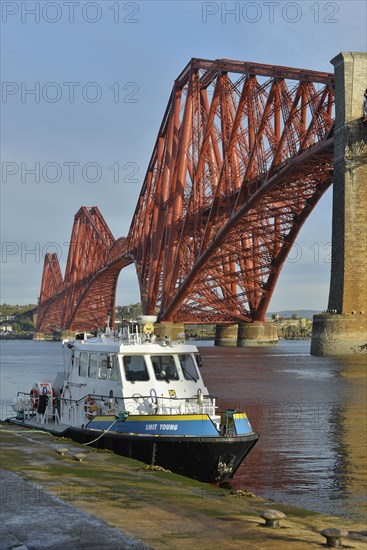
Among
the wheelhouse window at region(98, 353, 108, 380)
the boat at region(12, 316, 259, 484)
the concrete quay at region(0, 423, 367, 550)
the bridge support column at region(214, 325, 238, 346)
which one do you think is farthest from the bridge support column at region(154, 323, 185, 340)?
the concrete quay at region(0, 423, 367, 550)

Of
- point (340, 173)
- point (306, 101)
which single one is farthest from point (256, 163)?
point (340, 173)

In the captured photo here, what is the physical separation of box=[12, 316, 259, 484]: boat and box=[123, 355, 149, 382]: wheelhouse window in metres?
0.02

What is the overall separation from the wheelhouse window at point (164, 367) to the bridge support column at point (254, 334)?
3256 inches

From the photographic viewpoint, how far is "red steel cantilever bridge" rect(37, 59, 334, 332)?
234 feet

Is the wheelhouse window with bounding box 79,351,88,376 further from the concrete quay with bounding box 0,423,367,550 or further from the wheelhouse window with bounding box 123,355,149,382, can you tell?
the concrete quay with bounding box 0,423,367,550

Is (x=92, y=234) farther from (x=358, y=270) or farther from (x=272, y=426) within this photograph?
(x=272, y=426)

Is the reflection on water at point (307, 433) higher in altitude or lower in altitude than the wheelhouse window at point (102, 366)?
lower

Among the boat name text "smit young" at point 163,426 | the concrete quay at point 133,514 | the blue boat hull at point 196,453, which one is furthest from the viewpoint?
the boat name text "smit young" at point 163,426

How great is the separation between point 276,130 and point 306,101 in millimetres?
5829

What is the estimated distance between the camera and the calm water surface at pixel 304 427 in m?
17.4

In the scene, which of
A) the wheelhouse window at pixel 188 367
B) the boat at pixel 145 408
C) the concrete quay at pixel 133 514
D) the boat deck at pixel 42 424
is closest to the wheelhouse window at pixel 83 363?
the boat at pixel 145 408

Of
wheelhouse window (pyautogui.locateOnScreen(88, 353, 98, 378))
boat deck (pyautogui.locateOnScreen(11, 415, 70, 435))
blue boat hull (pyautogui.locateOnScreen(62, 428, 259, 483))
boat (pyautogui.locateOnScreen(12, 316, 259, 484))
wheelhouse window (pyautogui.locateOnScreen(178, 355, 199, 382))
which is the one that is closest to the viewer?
blue boat hull (pyautogui.locateOnScreen(62, 428, 259, 483))

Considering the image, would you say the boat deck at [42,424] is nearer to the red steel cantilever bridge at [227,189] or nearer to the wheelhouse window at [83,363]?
the wheelhouse window at [83,363]

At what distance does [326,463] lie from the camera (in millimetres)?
20609
